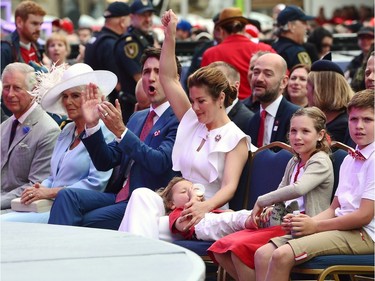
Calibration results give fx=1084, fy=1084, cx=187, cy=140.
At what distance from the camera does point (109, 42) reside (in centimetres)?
1173

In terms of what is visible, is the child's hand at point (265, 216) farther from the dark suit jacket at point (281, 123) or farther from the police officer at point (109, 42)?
the police officer at point (109, 42)

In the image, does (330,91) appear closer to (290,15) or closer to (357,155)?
(357,155)

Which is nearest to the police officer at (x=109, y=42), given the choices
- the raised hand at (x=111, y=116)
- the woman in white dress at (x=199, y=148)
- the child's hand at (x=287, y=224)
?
the woman in white dress at (x=199, y=148)

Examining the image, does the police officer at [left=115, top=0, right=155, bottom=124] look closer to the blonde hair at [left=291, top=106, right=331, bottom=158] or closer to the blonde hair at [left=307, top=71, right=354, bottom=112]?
the blonde hair at [left=307, top=71, right=354, bottom=112]

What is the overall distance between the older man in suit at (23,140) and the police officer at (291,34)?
3.31m

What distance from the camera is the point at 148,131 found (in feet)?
25.3

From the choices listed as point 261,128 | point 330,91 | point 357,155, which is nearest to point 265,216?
point 357,155

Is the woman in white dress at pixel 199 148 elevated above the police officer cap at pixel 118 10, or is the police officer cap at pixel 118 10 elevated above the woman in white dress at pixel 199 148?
the police officer cap at pixel 118 10

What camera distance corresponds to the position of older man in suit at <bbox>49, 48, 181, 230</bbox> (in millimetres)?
7145

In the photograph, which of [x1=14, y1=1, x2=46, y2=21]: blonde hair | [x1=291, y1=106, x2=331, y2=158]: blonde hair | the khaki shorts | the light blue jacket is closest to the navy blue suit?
the light blue jacket

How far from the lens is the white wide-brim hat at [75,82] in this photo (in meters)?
7.83

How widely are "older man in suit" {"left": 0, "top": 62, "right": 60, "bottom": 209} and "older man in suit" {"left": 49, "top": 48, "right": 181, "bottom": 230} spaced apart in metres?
0.93

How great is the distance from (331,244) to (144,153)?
5.62 ft

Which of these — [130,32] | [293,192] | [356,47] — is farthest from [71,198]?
[356,47]
